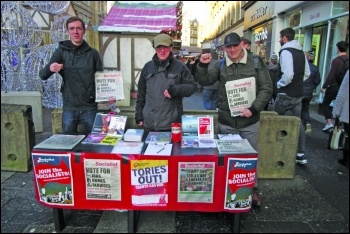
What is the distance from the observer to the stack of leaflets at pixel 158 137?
2815mm

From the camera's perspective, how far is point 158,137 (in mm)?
2924

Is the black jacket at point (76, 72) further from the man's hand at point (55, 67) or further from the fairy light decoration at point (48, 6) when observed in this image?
the fairy light decoration at point (48, 6)

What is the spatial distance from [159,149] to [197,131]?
0.54 m

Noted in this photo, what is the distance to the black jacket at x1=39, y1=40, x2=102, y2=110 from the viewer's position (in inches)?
126

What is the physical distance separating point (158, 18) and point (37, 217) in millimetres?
9786

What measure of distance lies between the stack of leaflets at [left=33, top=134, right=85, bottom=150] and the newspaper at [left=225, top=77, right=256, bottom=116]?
1528 mm

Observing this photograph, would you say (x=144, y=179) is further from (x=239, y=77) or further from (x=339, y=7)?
(x=339, y=7)

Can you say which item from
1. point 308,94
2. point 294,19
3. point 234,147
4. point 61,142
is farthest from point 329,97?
point 294,19

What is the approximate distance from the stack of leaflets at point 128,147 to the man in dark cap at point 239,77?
93 centimetres

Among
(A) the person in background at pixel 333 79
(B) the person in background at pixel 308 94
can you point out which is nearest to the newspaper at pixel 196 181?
(B) the person in background at pixel 308 94

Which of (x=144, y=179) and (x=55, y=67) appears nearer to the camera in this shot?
(x=144, y=179)

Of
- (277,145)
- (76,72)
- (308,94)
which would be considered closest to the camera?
(76,72)

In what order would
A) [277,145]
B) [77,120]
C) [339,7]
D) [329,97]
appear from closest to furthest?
[77,120], [277,145], [329,97], [339,7]

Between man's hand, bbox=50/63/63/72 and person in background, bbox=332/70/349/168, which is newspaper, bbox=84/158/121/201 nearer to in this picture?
man's hand, bbox=50/63/63/72
